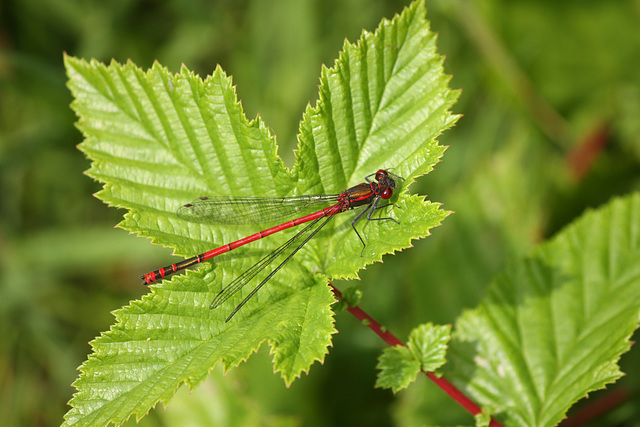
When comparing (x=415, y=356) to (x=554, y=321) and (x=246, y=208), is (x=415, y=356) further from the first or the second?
(x=246, y=208)

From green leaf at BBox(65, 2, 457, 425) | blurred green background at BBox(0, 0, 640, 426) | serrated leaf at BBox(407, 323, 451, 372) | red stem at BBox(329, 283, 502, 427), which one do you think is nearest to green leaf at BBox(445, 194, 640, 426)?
red stem at BBox(329, 283, 502, 427)

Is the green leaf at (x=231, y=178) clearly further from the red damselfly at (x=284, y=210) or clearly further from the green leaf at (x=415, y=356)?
the green leaf at (x=415, y=356)

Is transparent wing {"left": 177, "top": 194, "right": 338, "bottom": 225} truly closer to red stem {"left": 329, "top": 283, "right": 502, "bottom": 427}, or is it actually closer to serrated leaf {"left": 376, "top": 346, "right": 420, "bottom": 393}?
red stem {"left": 329, "top": 283, "right": 502, "bottom": 427}

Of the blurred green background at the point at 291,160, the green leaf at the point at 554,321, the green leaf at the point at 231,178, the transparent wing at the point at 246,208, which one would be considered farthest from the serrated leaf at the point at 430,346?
the blurred green background at the point at 291,160

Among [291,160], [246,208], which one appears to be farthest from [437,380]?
[291,160]

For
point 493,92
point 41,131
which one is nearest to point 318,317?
point 493,92
